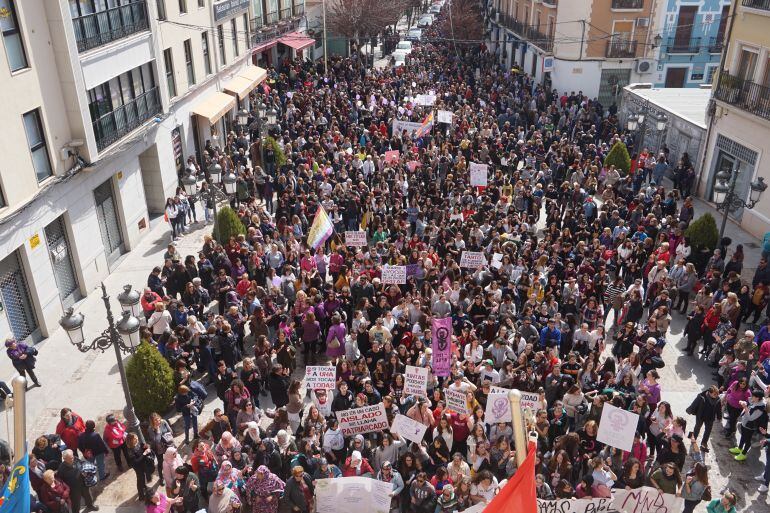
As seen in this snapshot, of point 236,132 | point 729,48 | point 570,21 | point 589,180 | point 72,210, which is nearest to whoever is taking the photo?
point 72,210

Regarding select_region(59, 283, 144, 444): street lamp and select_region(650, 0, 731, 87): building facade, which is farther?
select_region(650, 0, 731, 87): building facade

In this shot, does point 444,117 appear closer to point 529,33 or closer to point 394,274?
point 394,274

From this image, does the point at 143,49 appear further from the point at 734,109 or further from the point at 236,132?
the point at 734,109

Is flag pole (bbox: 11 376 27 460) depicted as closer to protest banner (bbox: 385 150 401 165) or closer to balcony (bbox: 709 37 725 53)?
protest banner (bbox: 385 150 401 165)

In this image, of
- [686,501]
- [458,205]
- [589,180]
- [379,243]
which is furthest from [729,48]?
[686,501]

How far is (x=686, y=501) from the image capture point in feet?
31.1

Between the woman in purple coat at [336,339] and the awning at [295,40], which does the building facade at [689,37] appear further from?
the woman in purple coat at [336,339]

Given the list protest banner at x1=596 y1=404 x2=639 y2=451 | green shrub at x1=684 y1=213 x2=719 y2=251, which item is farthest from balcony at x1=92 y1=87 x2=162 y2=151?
green shrub at x1=684 y1=213 x2=719 y2=251

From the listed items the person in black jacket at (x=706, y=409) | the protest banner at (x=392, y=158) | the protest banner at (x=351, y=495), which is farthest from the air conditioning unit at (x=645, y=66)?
the protest banner at (x=351, y=495)

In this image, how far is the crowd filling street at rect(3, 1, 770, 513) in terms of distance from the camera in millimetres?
9594

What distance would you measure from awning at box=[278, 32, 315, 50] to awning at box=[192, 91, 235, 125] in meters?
14.0

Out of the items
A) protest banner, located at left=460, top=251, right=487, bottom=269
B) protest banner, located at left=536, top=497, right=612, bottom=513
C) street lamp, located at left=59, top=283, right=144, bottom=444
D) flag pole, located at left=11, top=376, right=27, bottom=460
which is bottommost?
protest banner, located at left=536, top=497, right=612, bottom=513

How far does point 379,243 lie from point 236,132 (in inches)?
737

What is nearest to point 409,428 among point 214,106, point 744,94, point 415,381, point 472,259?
Answer: point 415,381
